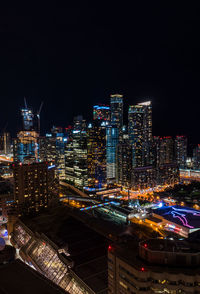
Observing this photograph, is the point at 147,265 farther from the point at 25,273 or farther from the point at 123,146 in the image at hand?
the point at 123,146

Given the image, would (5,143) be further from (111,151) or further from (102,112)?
(111,151)

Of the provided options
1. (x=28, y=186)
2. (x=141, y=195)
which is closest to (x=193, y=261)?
(x=28, y=186)

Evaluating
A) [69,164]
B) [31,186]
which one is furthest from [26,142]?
[31,186]

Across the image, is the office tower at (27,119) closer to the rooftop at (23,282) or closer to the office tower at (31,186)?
the office tower at (31,186)

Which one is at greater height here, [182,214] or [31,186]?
[31,186]

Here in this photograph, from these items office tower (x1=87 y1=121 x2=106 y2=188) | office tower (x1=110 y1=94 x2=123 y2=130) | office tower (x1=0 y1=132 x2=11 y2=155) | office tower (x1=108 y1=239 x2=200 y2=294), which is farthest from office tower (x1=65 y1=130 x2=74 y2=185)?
office tower (x1=0 y1=132 x2=11 y2=155)

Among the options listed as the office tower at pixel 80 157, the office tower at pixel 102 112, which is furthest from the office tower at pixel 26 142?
the office tower at pixel 102 112

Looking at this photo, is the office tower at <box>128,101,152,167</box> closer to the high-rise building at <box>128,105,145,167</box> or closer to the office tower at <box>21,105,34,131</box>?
the high-rise building at <box>128,105,145,167</box>
